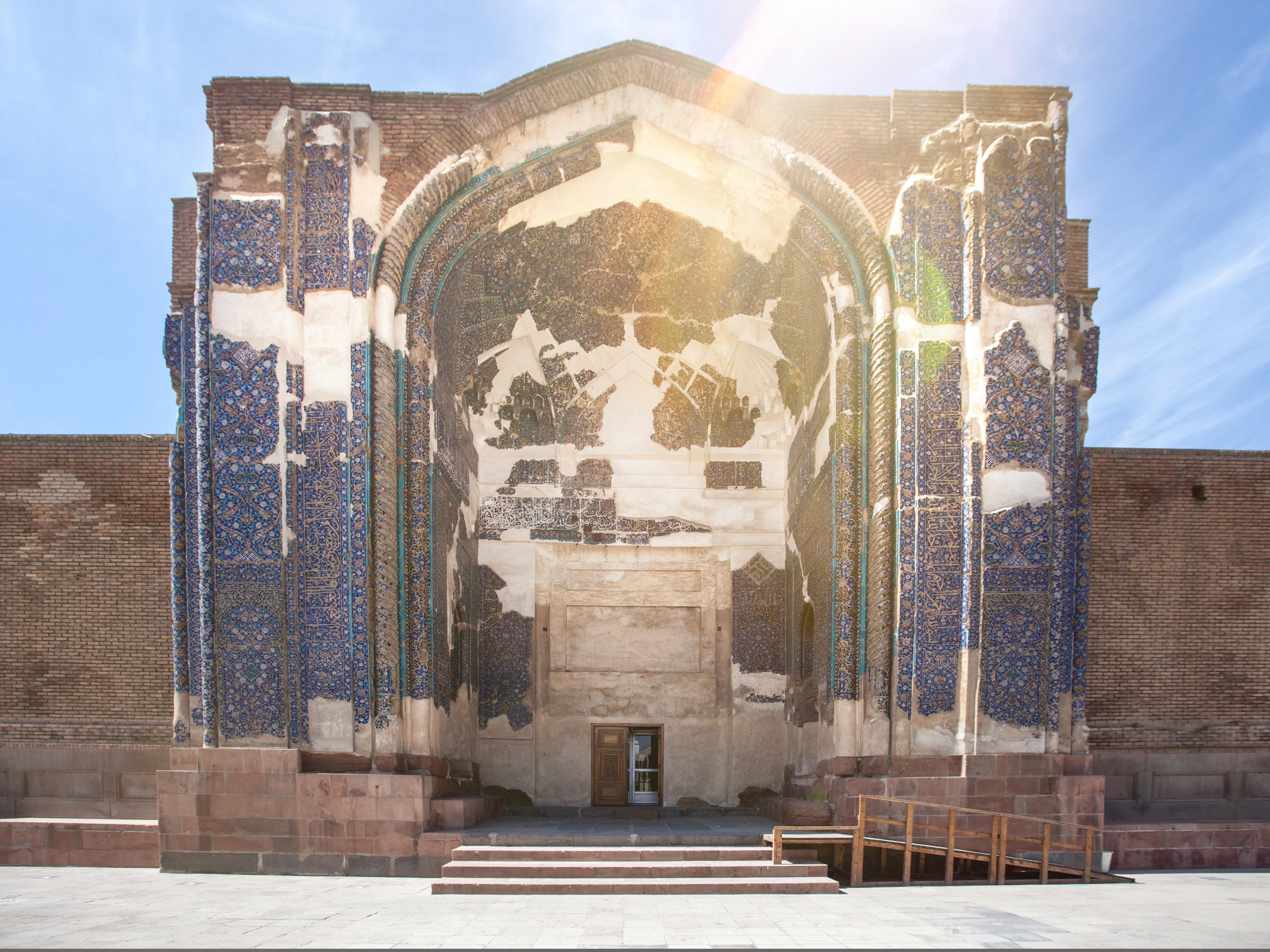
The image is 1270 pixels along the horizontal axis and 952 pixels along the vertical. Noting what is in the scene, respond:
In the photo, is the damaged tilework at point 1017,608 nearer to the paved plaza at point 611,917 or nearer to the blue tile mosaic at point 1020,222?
the paved plaza at point 611,917

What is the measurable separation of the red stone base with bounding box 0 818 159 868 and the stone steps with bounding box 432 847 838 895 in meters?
2.81

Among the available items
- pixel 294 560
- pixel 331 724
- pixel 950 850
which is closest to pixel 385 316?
pixel 294 560

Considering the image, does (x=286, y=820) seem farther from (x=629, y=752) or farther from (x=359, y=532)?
(x=629, y=752)

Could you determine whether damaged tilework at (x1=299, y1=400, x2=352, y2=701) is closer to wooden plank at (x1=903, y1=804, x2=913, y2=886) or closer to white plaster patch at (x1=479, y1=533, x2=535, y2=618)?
white plaster patch at (x1=479, y1=533, x2=535, y2=618)

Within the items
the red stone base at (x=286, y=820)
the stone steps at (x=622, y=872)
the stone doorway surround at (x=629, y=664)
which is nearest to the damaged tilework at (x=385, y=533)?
the red stone base at (x=286, y=820)

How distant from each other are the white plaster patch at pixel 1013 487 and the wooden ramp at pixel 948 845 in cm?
227

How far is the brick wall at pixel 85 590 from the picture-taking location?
30.9 feet

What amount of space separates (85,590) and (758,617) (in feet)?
22.0

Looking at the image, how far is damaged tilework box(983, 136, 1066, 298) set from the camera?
766cm

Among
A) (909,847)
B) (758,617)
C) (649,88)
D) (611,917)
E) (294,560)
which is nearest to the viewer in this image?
(611,917)

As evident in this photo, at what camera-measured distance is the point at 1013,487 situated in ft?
24.5

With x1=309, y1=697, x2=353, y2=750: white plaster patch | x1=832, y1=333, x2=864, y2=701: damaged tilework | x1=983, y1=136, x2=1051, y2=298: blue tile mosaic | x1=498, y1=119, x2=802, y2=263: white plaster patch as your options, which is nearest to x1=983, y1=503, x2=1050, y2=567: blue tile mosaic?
x1=832, y1=333, x2=864, y2=701: damaged tilework

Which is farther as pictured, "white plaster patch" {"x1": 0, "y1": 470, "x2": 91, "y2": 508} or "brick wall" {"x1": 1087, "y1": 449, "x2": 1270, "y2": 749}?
"white plaster patch" {"x1": 0, "y1": 470, "x2": 91, "y2": 508}

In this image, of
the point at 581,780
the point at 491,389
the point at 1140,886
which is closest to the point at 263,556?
the point at 491,389
